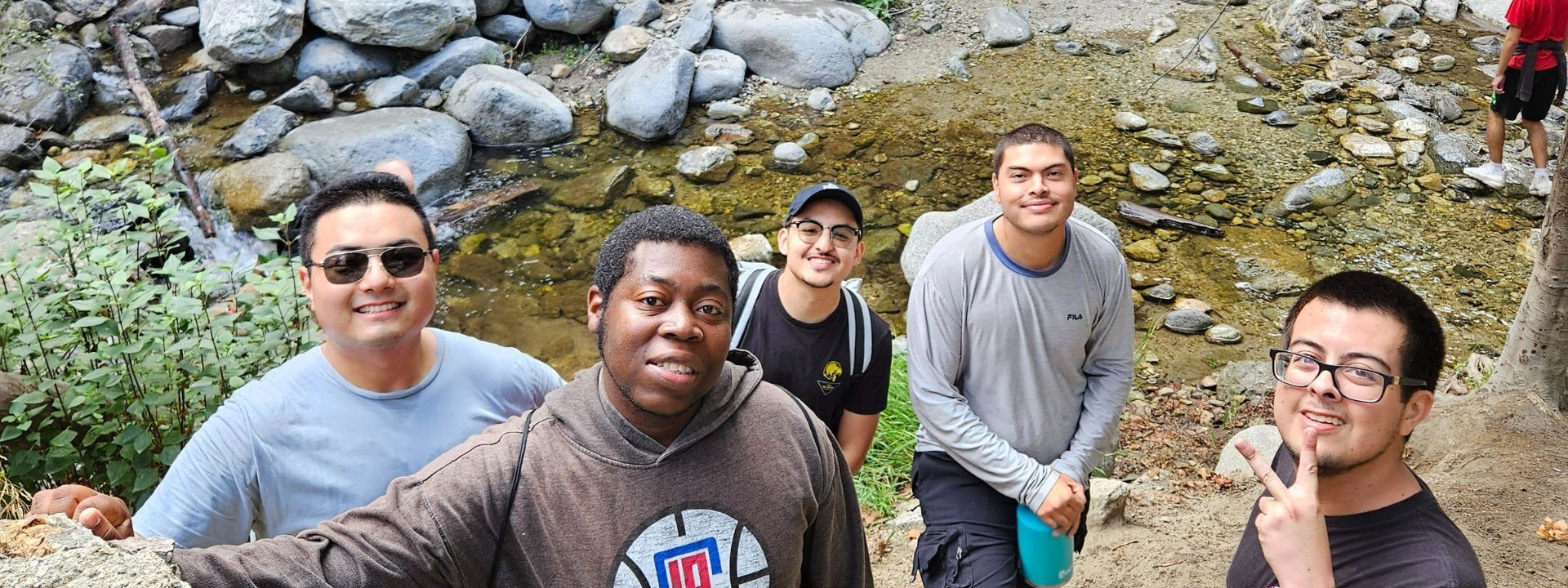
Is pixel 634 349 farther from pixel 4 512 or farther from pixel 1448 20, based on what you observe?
pixel 1448 20

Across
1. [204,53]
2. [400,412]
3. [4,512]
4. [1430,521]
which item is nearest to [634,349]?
[400,412]

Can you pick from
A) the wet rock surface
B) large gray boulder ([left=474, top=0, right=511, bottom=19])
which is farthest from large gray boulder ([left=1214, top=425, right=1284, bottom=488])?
large gray boulder ([left=474, top=0, right=511, bottom=19])

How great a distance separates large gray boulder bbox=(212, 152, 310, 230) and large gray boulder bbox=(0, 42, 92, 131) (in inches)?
75.3

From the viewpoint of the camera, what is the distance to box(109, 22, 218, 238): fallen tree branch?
317 inches

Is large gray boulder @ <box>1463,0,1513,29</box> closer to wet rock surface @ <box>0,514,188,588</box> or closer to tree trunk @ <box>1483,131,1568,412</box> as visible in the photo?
tree trunk @ <box>1483,131,1568,412</box>

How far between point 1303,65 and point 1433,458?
6.74 m

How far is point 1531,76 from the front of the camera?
7.64 m

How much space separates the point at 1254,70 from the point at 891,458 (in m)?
6.94

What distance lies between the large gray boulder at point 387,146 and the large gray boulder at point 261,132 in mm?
224

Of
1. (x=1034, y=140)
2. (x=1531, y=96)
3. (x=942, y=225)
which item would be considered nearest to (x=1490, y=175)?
(x=1531, y=96)

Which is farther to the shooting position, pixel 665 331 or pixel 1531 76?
pixel 1531 76

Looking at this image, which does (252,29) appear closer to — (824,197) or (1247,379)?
(824,197)

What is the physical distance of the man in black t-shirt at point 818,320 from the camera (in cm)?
312

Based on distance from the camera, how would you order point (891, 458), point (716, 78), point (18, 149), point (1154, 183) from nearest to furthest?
point (891, 458) → point (1154, 183) → point (18, 149) → point (716, 78)
